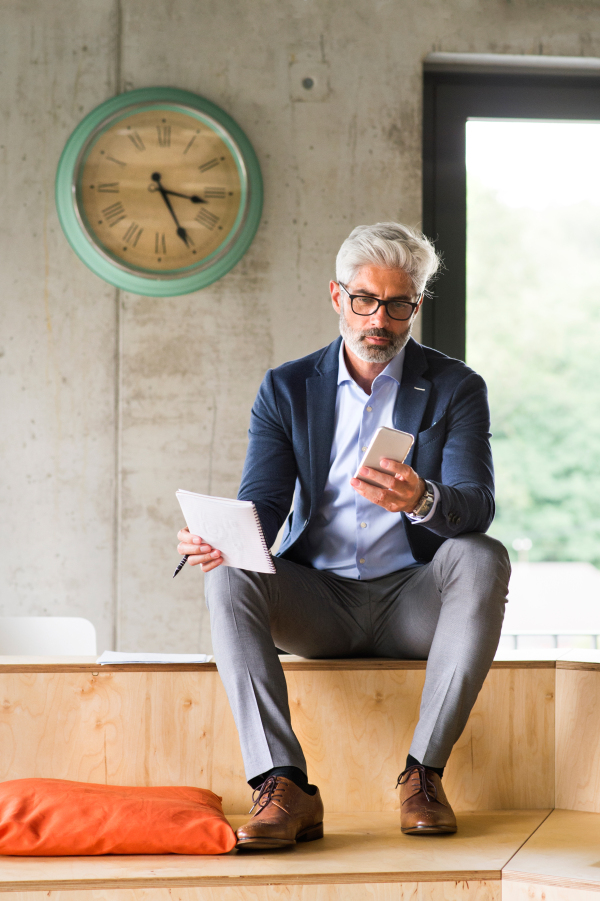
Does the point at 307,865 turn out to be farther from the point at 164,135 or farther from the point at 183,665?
the point at 164,135

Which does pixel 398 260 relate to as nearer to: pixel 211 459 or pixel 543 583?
pixel 211 459

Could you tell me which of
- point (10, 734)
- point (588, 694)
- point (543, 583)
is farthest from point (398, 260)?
point (543, 583)

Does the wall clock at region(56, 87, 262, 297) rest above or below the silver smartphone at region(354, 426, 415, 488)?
above

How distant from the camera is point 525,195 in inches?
121

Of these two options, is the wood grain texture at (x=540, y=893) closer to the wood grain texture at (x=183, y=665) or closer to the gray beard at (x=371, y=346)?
the wood grain texture at (x=183, y=665)

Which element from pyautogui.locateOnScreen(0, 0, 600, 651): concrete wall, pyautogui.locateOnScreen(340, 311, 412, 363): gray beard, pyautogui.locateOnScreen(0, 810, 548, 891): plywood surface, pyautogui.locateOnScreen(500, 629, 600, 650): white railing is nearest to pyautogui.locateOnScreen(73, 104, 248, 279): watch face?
pyautogui.locateOnScreen(0, 0, 600, 651): concrete wall

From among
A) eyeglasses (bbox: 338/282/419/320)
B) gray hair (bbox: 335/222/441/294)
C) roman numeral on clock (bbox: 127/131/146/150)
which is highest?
roman numeral on clock (bbox: 127/131/146/150)

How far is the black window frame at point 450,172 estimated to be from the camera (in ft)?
9.80

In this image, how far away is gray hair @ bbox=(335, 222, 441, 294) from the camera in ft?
6.21

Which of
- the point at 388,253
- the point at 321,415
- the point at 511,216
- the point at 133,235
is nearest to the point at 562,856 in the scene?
the point at 321,415

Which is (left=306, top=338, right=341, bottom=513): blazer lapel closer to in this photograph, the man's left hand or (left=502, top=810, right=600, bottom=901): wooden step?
the man's left hand

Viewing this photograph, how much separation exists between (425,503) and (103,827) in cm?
80

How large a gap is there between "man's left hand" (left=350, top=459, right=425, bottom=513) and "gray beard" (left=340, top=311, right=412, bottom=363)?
0.43 meters

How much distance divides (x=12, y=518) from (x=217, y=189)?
4.10 feet
